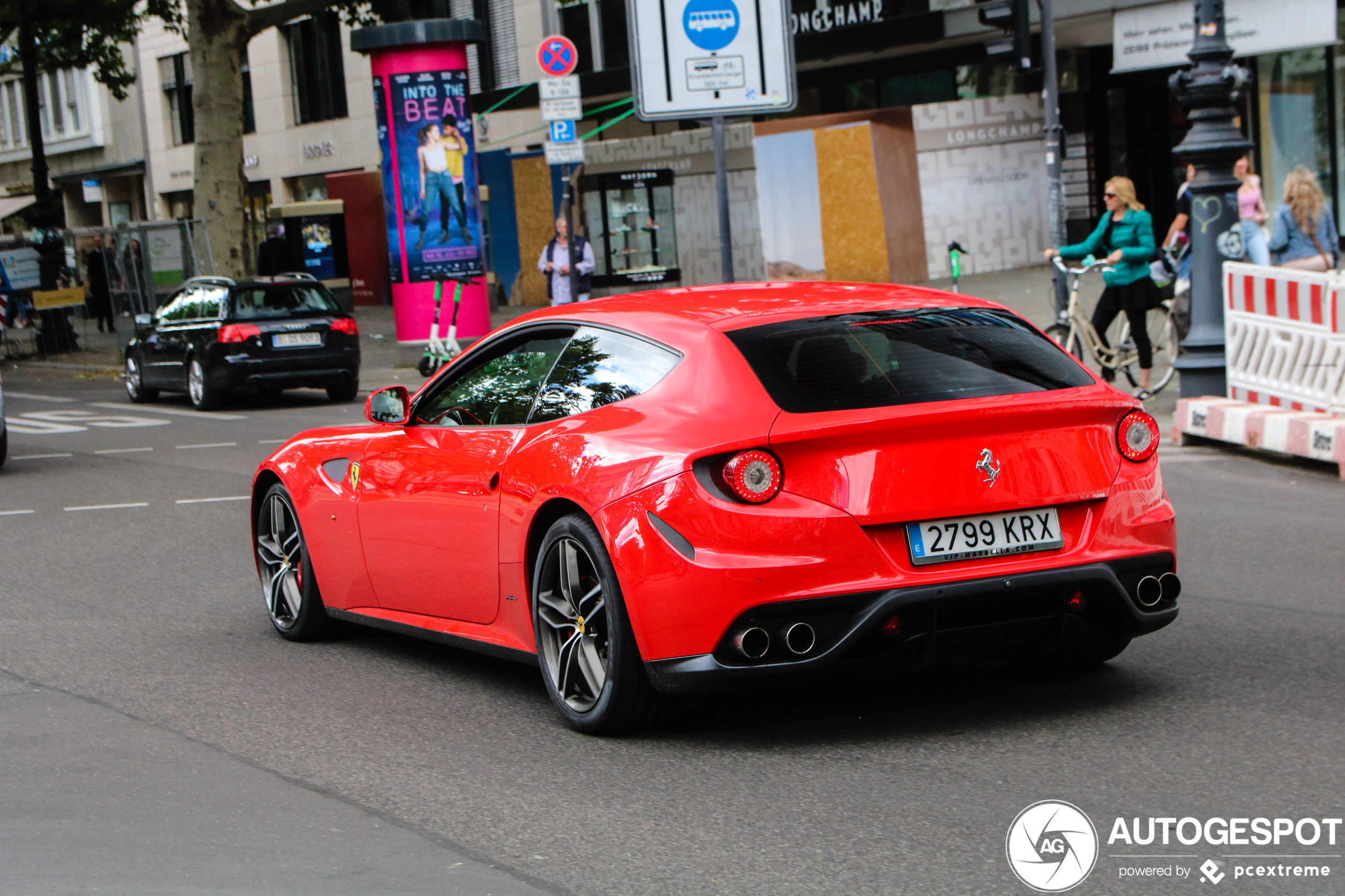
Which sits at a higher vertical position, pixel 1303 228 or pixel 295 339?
pixel 1303 228

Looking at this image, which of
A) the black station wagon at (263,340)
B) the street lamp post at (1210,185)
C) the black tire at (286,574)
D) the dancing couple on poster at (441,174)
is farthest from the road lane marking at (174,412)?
the black tire at (286,574)

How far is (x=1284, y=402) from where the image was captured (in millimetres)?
11977

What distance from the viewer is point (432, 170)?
2317cm

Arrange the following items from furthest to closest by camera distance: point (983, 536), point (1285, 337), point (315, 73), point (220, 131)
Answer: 1. point (315, 73)
2. point (220, 131)
3. point (1285, 337)
4. point (983, 536)

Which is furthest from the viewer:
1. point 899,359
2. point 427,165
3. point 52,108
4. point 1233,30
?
point 52,108

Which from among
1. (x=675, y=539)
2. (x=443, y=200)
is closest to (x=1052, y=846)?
(x=675, y=539)

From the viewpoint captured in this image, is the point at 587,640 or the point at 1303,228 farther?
the point at 1303,228

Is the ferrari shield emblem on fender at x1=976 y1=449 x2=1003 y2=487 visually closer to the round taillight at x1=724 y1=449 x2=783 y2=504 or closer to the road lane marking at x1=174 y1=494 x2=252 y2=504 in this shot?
the round taillight at x1=724 y1=449 x2=783 y2=504

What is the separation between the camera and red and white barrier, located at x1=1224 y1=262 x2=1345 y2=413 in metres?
11.3

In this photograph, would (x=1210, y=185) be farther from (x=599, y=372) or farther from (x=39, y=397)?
(x=39, y=397)

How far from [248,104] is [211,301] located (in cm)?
2998

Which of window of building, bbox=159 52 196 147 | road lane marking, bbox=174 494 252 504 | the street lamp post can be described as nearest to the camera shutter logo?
road lane marking, bbox=174 494 252 504

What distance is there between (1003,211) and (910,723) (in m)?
25.6

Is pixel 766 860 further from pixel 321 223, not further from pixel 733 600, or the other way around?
pixel 321 223
